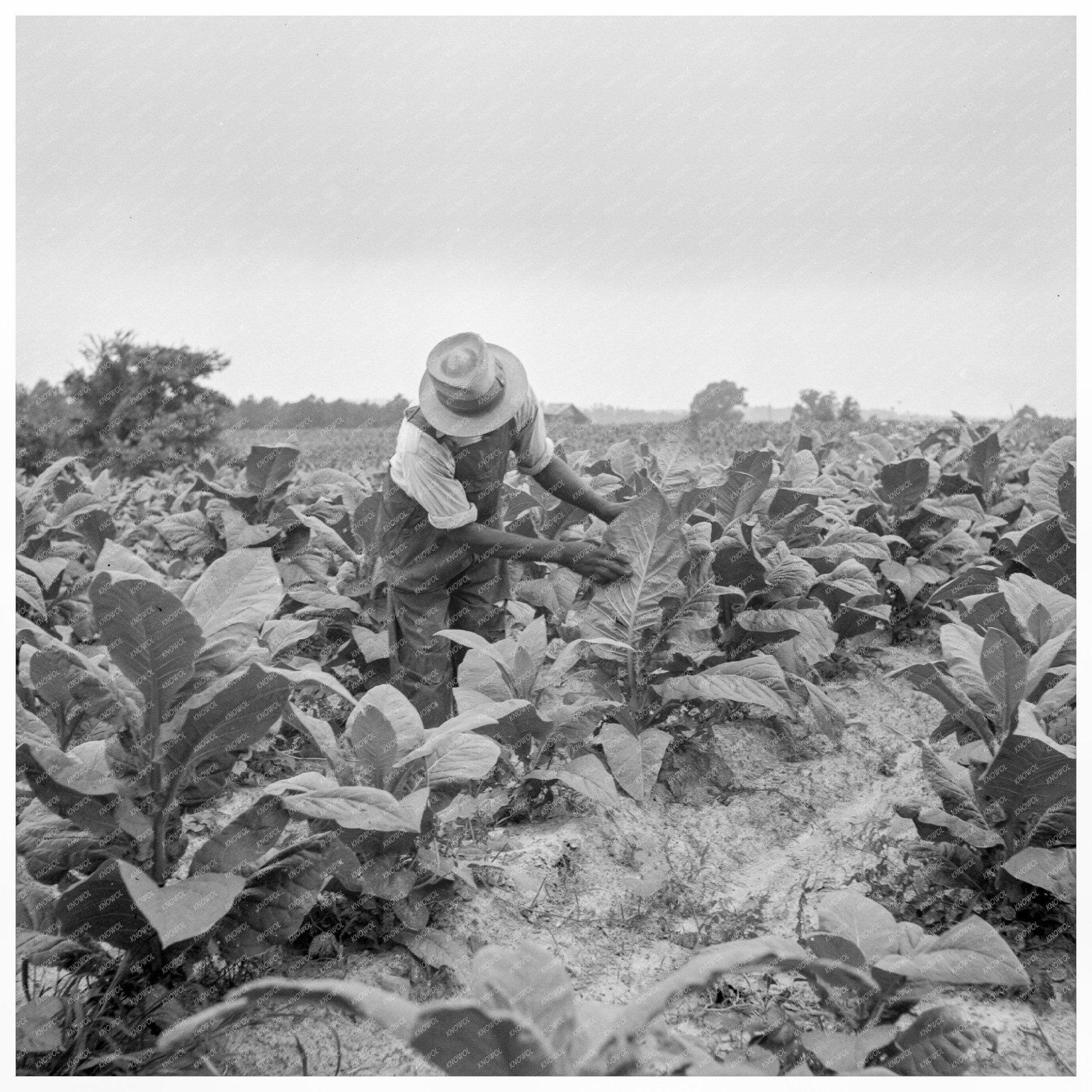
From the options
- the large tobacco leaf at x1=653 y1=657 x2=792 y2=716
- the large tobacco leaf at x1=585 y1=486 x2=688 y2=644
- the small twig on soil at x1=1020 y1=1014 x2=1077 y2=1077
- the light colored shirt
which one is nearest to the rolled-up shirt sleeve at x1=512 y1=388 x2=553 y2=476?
the light colored shirt


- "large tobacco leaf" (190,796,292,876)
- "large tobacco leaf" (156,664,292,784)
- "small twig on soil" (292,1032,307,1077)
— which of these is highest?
"large tobacco leaf" (156,664,292,784)

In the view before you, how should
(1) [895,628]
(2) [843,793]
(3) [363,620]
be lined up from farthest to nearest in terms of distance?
(1) [895,628] → (3) [363,620] → (2) [843,793]

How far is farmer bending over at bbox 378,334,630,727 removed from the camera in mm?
3434

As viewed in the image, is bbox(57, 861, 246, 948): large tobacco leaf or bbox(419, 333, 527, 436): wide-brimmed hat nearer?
bbox(57, 861, 246, 948): large tobacco leaf

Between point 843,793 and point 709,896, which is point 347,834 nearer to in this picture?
point 709,896

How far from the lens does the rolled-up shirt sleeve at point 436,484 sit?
356cm

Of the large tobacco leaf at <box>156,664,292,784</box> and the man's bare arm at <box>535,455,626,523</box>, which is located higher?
the man's bare arm at <box>535,455,626,523</box>

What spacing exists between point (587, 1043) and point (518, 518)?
3.22 m

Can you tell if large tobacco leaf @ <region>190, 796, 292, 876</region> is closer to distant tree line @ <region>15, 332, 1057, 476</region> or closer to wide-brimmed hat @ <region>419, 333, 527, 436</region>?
wide-brimmed hat @ <region>419, 333, 527, 436</region>

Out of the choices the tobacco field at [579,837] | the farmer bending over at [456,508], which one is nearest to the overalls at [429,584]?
the farmer bending over at [456,508]

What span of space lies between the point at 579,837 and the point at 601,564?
86 centimetres

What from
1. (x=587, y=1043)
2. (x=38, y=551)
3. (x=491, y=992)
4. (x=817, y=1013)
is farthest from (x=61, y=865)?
(x=38, y=551)

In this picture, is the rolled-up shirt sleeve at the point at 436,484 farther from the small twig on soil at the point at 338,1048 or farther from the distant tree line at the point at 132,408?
the distant tree line at the point at 132,408

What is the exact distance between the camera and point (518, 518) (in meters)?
4.34
